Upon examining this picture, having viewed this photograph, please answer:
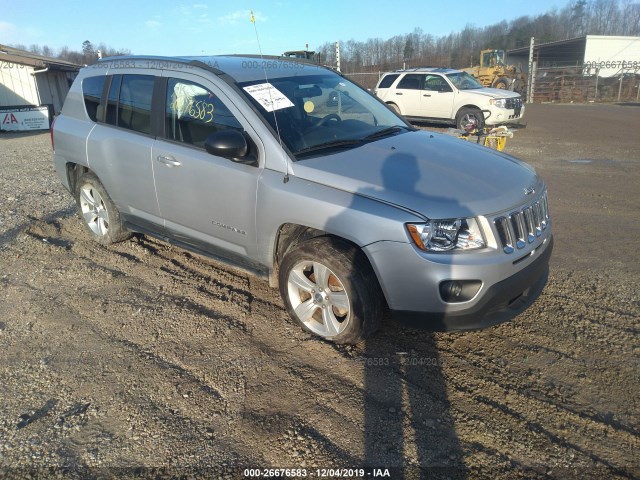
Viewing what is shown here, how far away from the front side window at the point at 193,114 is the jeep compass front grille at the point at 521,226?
2.03m

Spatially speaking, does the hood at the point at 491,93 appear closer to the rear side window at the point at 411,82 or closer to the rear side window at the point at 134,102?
the rear side window at the point at 411,82

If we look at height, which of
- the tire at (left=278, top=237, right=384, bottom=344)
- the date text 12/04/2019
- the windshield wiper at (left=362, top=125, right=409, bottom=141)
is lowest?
the date text 12/04/2019

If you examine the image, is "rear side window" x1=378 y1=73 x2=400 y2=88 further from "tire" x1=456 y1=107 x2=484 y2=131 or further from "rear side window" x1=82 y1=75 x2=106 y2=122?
"rear side window" x1=82 y1=75 x2=106 y2=122

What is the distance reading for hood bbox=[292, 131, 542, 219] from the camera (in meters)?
2.99

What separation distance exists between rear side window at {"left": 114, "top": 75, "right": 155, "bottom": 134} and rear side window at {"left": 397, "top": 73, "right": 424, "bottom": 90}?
1194cm

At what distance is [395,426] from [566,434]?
3.06 feet

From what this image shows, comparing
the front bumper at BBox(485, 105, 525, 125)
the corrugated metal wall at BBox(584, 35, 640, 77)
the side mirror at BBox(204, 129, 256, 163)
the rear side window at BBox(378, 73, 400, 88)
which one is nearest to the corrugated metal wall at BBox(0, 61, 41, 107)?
the rear side window at BBox(378, 73, 400, 88)

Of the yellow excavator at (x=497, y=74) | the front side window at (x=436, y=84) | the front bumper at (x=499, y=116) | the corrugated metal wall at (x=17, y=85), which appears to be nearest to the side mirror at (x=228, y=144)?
the front bumper at (x=499, y=116)

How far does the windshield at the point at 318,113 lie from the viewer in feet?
11.9

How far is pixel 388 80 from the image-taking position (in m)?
15.8

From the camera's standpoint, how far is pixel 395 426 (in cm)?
273

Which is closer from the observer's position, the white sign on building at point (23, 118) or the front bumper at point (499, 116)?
the front bumper at point (499, 116)

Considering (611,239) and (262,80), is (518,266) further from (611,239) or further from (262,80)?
(611,239)

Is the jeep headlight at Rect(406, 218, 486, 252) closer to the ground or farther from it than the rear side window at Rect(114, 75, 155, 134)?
closer to the ground
